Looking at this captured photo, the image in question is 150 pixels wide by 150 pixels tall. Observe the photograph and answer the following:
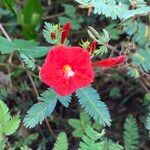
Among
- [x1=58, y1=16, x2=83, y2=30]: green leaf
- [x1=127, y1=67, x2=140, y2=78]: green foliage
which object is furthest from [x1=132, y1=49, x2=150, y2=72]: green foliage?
[x1=58, y1=16, x2=83, y2=30]: green leaf

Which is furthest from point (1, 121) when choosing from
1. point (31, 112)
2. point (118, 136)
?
point (118, 136)

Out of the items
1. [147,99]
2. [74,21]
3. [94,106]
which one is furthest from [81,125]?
[74,21]

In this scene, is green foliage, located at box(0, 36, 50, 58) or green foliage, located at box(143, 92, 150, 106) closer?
green foliage, located at box(0, 36, 50, 58)

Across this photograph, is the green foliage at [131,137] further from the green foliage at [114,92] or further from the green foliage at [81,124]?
the green foliage at [114,92]

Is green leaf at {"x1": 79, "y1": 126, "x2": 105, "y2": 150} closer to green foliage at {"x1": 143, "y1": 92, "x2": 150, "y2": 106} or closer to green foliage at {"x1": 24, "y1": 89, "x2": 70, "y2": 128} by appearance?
green foliage at {"x1": 24, "y1": 89, "x2": 70, "y2": 128}

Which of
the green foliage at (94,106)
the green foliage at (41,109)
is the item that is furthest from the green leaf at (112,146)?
the green foliage at (41,109)
